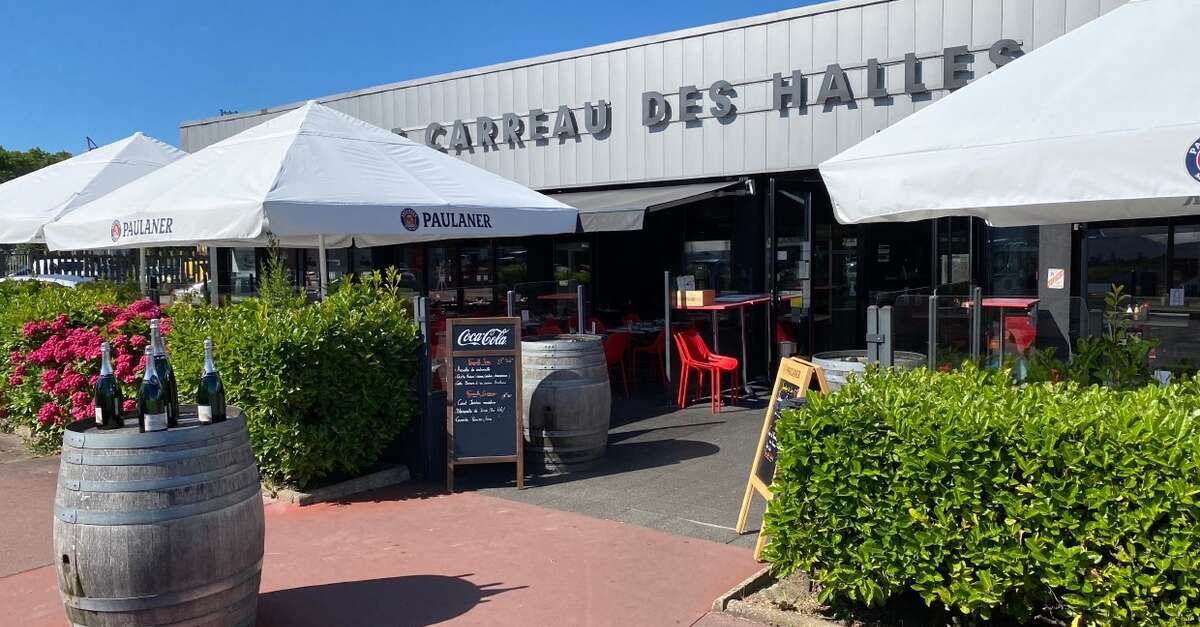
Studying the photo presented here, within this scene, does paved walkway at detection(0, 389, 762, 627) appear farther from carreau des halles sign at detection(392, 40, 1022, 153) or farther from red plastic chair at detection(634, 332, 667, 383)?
carreau des halles sign at detection(392, 40, 1022, 153)

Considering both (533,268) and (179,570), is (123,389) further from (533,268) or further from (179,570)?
(533,268)

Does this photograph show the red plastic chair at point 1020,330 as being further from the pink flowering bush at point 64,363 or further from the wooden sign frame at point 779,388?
the pink flowering bush at point 64,363

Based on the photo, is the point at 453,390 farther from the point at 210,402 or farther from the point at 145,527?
the point at 145,527

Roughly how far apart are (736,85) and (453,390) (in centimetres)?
658

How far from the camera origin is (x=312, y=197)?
691cm

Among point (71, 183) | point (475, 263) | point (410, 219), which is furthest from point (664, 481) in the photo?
point (475, 263)

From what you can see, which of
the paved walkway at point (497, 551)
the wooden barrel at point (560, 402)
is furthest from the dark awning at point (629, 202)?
the paved walkway at point (497, 551)

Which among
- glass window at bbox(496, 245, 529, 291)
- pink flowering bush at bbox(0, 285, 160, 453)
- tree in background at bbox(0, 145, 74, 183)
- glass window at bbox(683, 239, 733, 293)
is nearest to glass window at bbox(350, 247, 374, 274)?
glass window at bbox(496, 245, 529, 291)

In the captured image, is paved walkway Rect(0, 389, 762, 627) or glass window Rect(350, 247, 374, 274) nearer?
paved walkway Rect(0, 389, 762, 627)

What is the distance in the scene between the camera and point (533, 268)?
1495 centimetres

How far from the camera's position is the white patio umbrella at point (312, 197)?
685 centimetres

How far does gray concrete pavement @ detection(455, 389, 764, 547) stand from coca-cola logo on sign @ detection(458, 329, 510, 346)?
42.6 inches

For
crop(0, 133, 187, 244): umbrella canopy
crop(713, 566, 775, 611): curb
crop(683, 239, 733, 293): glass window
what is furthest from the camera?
crop(683, 239, 733, 293): glass window

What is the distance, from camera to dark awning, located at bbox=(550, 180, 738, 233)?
1034 centimetres
